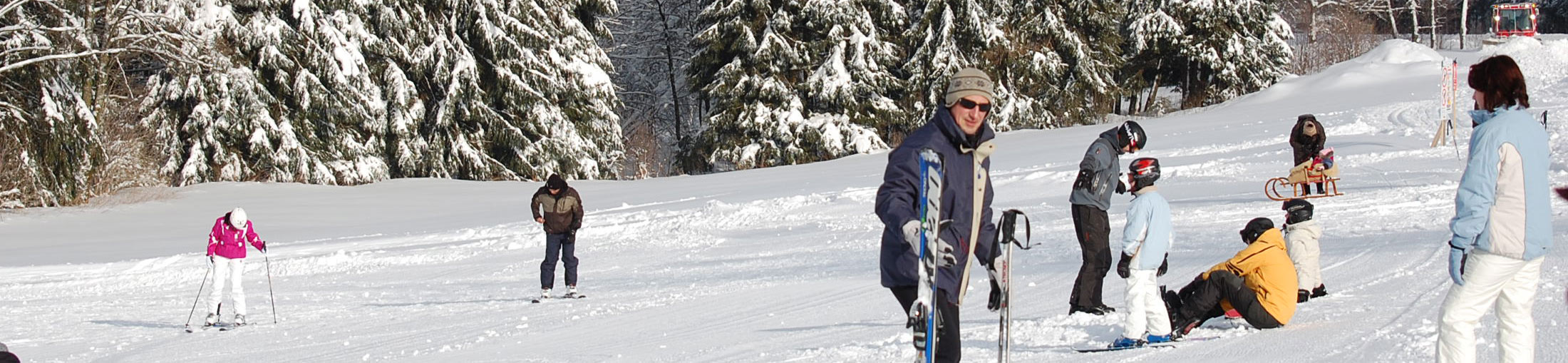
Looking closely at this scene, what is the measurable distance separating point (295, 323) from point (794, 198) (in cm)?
998

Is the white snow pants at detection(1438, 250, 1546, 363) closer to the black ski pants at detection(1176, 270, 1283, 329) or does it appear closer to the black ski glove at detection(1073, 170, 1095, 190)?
the black ski pants at detection(1176, 270, 1283, 329)

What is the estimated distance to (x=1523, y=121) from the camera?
4.71m

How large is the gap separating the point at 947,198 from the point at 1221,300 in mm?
3596

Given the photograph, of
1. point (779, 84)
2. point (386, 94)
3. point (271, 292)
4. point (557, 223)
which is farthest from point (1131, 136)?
point (779, 84)

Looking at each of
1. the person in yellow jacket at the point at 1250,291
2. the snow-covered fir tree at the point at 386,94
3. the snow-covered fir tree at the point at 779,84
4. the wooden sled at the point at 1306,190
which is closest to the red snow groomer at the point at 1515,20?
the snow-covered fir tree at the point at 779,84

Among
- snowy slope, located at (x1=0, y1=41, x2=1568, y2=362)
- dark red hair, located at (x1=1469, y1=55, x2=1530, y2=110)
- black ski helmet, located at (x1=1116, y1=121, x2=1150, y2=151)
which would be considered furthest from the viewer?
black ski helmet, located at (x1=1116, y1=121, x2=1150, y2=151)

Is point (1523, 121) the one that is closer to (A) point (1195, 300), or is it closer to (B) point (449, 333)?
(A) point (1195, 300)

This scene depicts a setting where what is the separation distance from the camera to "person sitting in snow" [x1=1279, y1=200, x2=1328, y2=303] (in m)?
8.34

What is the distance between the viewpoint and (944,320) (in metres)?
4.63

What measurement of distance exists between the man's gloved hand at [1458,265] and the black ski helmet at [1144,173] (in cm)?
218

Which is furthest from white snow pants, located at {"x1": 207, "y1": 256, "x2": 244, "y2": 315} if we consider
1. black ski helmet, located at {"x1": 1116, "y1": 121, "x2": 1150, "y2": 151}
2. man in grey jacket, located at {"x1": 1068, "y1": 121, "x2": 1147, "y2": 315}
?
black ski helmet, located at {"x1": 1116, "y1": 121, "x2": 1150, "y2": 151}

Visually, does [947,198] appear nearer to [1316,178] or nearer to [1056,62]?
[1316,178]

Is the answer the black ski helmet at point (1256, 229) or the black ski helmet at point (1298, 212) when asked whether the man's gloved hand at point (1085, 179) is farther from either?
the black ski helmet at point (1298, 212)

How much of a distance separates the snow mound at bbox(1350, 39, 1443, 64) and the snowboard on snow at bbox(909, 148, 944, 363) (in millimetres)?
41229
